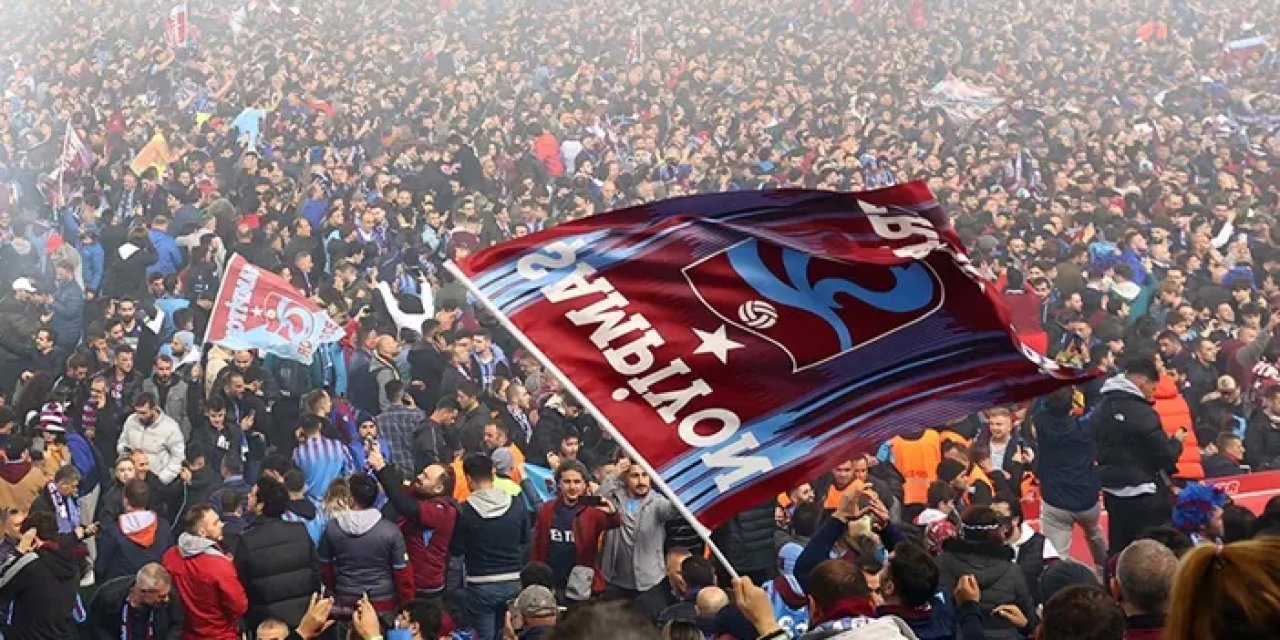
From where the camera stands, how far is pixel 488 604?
6.97 m

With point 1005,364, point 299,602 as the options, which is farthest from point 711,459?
point 299,602

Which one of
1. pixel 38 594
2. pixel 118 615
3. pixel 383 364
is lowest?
pixel 383 364

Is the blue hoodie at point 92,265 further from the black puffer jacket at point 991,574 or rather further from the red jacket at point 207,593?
the black puffer jacket at point 991,574

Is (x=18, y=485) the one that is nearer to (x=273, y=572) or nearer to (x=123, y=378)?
(x=123, y=378)

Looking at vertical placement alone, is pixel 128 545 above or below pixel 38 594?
below

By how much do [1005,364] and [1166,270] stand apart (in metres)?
9.35

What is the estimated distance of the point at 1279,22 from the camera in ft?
84.4

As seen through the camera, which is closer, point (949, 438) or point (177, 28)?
point (949, 438)

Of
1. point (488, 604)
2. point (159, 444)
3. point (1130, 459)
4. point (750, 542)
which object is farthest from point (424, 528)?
point (1130, 459)

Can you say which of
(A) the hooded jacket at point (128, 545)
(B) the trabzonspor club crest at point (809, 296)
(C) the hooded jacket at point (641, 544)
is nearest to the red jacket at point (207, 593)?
(A) the hooded jacket at point (128, 545)

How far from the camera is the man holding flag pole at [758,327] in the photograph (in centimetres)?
381

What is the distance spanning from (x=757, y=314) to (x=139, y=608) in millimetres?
3461

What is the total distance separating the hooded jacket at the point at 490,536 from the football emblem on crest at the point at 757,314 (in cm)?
313

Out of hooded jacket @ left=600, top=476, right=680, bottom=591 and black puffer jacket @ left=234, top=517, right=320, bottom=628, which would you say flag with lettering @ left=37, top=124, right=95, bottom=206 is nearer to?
black puffer jacket @ left=234, top=517, right=320, bottom=628
